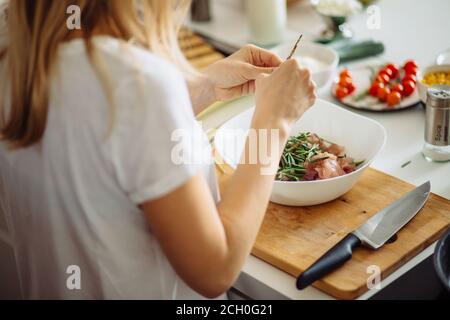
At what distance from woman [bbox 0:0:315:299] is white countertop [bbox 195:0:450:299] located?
156 millimetres

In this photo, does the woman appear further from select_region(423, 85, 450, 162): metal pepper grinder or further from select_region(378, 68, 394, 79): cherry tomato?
select_region(378, 68, 394, 79): cherry tomato

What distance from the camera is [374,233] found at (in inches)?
38.7

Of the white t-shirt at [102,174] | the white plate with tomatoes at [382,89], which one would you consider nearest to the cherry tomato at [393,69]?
the white plate with tomatoes at [382,89]

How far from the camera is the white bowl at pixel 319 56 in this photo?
4.78 ft

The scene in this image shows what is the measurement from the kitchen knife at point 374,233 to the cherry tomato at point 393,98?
360 millimetres

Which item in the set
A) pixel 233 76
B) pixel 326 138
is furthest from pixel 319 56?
pixel 233 76

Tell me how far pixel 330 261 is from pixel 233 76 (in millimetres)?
410

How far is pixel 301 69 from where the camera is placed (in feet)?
3.10

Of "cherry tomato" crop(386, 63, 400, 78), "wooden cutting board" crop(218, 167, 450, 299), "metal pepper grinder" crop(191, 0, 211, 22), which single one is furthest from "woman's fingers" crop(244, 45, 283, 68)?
"metal pepper grinder" crop(191, 0, 211, 22)

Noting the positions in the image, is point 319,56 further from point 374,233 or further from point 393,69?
point 374,233

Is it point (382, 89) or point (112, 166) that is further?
point (382, 89)

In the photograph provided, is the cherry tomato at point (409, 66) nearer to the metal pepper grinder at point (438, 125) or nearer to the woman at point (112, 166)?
the metal pepper grinder at point (438, 125)

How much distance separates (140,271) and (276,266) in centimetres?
25
